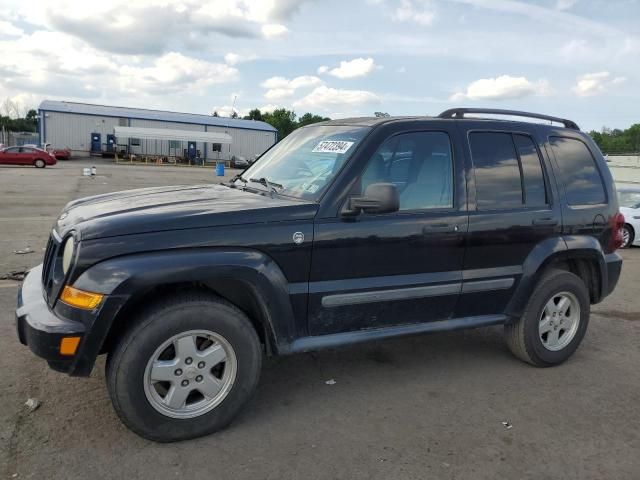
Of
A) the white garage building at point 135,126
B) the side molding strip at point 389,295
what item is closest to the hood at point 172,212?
the side molding strip at point 389,295

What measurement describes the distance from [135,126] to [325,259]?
58.5 meters

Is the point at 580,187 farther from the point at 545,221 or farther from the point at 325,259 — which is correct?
the point at 325,259

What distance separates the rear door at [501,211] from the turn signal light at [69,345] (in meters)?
2.52

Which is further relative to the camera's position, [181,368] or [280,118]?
[280,118]

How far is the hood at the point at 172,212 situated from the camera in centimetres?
294

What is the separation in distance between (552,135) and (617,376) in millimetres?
2025

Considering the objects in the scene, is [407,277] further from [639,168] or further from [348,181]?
[639,168]

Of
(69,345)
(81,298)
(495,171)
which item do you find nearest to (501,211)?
(495,171)

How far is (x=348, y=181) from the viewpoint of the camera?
136 inches

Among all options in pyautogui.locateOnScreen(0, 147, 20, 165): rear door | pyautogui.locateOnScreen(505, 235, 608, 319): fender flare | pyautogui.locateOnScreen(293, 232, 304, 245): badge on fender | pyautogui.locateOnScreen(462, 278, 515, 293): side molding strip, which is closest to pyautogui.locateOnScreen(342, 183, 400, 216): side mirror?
pyautogui.locateOnScreen(293, 232, 304, 245): badge on fender

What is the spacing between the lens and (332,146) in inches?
149

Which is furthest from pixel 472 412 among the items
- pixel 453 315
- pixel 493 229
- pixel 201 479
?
pixel 201 479

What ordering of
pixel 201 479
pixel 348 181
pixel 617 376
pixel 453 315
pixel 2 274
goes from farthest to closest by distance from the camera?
pixel 2 274, pixel 617 376, pixel 453 315, pixel 348 181, pixel 201 479

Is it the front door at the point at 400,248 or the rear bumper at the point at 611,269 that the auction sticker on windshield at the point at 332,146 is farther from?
the rear bumper at the point at 611,269
